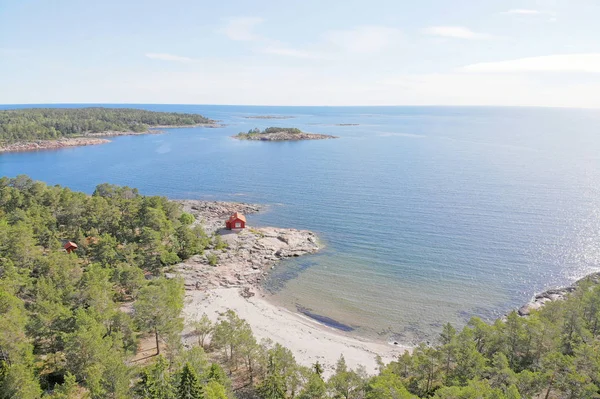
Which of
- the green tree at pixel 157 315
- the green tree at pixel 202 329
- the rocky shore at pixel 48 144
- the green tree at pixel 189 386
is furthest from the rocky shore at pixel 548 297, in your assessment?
the rocky shore at pixel 48 144

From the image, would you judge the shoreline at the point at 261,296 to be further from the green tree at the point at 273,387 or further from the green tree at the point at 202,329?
the green tree at the point at 273,387

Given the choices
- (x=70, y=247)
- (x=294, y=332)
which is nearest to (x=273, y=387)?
(x=294, y=332)

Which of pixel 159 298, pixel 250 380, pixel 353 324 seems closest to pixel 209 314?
pixel 159 298

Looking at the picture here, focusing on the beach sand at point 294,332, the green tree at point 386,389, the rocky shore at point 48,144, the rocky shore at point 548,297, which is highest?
the rocky shore at point 48,144

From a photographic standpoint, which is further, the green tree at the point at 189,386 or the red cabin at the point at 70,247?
the red cabin at the point at 70,247

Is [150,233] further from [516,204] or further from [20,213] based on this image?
[516,204]

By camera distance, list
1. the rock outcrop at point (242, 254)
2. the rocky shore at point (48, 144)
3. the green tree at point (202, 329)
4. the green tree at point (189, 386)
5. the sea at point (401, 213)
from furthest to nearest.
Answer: the rocky shore at point (48, 144), the rock outcrop at point (242, 254), the sea at point (401, 213), the green tree at point (202, 329), the green tree at point (189, 386)

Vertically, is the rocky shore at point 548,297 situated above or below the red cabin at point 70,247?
below

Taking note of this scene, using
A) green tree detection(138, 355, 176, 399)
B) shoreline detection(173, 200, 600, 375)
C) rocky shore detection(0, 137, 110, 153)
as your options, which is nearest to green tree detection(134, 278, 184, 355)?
shoreline detection(173, 200, 600, 375)
